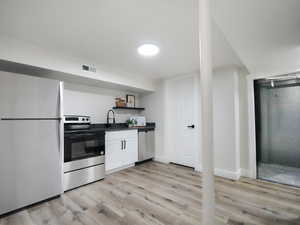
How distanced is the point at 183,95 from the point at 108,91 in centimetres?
183

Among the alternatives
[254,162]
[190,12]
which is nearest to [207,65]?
[190,12]

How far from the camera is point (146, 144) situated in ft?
12.8

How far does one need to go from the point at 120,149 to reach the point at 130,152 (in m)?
0.30

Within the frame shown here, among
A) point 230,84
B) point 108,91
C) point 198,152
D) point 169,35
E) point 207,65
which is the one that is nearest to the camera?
point 207,65

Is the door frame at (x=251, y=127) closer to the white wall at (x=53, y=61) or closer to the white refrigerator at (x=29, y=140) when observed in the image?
the white wall at (x=53, y=61)

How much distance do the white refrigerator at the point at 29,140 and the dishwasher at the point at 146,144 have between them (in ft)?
6.20

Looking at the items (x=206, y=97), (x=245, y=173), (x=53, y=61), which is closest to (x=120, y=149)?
(x=53, y=61)

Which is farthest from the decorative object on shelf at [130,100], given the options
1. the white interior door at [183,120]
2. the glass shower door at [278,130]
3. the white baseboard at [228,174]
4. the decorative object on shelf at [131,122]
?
the glass shower door at [278,130]

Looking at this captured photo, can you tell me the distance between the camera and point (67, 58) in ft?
8.02

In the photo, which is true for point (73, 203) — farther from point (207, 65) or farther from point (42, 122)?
point (207, 65)

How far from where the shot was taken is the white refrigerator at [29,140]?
71.1 inches

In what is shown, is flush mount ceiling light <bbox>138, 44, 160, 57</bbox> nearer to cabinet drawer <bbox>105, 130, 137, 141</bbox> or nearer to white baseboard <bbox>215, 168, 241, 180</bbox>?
cabinet drawer <bbox>105, 130, 137, 141</bbox>

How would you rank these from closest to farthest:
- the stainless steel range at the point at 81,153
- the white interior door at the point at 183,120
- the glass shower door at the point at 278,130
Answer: the stainless steel range at the point at 81,153, the glass shower door at the point at 278,130, the white interior door at the point at 183,120

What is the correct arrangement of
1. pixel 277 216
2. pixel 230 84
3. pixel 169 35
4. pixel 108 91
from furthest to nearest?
pixel 108 91 → pixel 230 84 → pixel 169 35 → pixel 277 216
